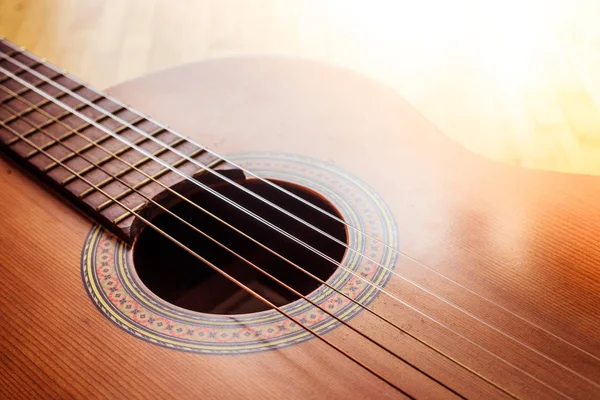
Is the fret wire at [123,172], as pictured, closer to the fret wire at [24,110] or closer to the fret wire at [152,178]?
the fret wire at [152,178]

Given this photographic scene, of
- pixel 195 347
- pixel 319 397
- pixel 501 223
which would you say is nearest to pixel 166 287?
pixel 195 347

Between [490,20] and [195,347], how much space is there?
4.88 ft

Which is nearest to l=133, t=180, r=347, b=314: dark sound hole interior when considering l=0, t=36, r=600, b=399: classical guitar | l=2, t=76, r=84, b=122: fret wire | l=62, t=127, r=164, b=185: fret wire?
l=0, t=36, r=600, b=399: classical guitar

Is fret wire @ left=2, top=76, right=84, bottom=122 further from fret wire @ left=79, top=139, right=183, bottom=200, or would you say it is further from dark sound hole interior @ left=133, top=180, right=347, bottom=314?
dark sound hole interior @ left=133, top=180, right=347, bottom=314

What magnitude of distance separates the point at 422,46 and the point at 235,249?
3.21 feet

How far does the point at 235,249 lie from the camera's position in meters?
1.08

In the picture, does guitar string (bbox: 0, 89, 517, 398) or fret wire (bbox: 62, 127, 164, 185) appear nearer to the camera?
guitar string (bbox: 0, 89, 517, 398)

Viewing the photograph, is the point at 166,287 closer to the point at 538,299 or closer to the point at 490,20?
the point at 538,299

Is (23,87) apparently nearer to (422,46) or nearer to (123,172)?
(123,172)

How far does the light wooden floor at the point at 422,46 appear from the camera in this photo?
143cm

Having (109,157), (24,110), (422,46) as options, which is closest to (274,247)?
(109,157)

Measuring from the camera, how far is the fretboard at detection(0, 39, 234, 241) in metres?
0.91

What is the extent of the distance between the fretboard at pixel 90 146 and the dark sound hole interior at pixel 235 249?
0.19ft

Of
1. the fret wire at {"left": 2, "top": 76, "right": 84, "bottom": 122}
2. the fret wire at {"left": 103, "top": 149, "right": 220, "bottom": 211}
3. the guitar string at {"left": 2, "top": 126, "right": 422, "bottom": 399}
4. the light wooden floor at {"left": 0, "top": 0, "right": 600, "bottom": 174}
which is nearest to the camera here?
the guitar string at {"left": 2, "top": 126, "right": 422, "bottom": 399}
